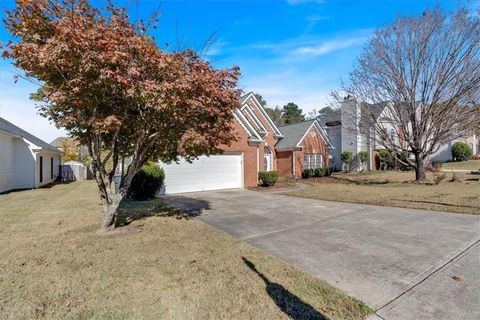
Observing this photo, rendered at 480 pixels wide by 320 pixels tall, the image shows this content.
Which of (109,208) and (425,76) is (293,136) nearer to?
(425,76)

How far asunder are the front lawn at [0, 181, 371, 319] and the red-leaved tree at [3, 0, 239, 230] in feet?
5.70

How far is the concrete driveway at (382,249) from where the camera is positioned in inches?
140

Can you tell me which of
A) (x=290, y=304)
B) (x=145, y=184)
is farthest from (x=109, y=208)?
(x=145, y=184)

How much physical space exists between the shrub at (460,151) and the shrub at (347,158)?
20.4 m

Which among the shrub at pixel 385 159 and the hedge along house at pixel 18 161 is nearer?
the hedge along house at pixel 18 161

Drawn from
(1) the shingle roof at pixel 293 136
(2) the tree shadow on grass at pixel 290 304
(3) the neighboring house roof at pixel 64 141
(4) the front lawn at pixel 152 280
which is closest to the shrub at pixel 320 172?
(1) the shingle roof at pixel 293 136

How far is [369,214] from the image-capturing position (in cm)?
882

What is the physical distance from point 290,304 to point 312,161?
878 inches

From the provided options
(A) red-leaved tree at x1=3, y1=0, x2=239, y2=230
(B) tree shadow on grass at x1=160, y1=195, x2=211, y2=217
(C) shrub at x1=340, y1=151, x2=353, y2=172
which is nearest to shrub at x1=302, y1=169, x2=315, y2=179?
(C) shrub at x1=340, y1=151, x2=353, y2=172

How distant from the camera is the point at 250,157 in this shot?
17.4 metres

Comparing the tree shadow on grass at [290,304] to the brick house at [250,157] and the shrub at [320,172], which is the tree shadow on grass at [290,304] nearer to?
the brick house at [250,157]

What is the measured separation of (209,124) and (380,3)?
10.7 metres

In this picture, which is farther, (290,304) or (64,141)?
(64,141)

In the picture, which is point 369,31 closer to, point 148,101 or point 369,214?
point 369,214
